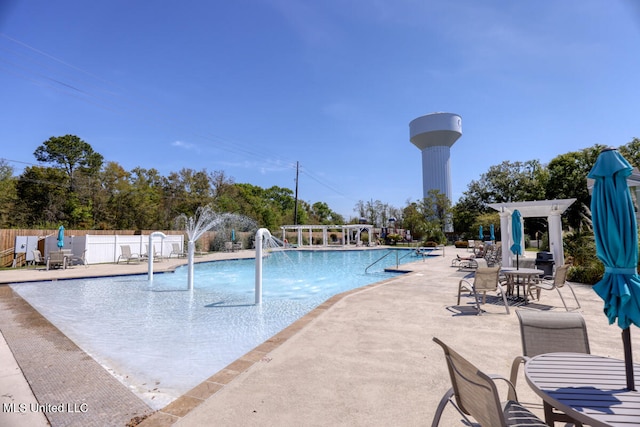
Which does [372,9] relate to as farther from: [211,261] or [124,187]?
[124,187]

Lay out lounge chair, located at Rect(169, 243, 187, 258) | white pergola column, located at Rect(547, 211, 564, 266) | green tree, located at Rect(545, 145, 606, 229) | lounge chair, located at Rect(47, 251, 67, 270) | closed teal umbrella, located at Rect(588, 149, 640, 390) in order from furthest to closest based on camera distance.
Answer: green tree, located at Rect(545, 145, 606, 229), lounge chair, located at Rect(169, 243, 187, 258), lounge chair, located at Rect(47, 251, 67, 270), white pergola column, located at Rect(547, 211, 564, 266), closed teal umbrella, located at Rect(588, 149, 640, 390)

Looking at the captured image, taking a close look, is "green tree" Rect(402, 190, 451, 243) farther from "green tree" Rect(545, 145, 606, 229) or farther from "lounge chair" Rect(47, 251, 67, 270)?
"lounge chair" Rect(47, 251, 67, 270)

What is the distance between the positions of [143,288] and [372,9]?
11834 mm

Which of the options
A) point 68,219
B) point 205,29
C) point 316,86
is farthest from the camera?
point 68,219

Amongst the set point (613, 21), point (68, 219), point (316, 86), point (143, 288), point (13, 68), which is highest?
point (316, 86)

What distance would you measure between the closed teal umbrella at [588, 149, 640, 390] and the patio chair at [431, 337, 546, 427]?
0.65 meters

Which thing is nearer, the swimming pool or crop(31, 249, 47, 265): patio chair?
the swimming pool

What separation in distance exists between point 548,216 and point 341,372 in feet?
37.0

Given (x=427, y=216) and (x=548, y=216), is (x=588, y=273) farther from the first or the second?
(x=427, y=216)

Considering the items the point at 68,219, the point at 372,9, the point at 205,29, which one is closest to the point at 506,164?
the point at 372,9

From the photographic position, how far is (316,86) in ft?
57.3

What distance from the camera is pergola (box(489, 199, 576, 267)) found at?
10.0m

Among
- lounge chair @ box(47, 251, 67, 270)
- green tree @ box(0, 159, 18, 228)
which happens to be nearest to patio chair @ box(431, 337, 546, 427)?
lounge chair @ box(47, 251, 67, 270)

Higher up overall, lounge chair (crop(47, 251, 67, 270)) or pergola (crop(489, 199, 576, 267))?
pergola (crop(489, 199, 576, 267))
